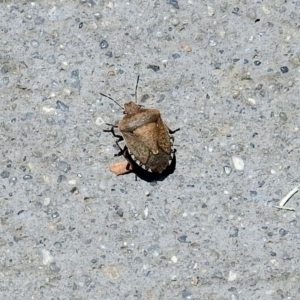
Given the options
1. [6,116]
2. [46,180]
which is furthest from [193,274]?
[6,116]

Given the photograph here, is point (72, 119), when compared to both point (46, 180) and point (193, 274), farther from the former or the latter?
point (193, 274)

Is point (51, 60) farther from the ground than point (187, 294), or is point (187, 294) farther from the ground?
point (51, 60)

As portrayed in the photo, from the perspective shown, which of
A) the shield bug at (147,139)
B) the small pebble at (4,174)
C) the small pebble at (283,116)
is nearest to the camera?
the shield bug at (147,139)

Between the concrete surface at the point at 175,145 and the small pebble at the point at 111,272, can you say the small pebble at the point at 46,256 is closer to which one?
the concrete surface at the point at 175,145

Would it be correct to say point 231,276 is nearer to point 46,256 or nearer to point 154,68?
point 46,256

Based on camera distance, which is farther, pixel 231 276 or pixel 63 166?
pixel 63 166

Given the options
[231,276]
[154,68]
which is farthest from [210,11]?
[231,276]

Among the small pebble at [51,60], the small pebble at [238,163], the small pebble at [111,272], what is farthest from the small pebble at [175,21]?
the small pebble at [111,272]
